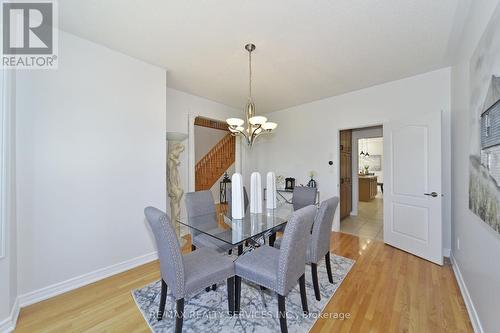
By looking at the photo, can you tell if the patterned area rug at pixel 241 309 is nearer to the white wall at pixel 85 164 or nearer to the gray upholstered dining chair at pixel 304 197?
the white wall at pixel 85 164

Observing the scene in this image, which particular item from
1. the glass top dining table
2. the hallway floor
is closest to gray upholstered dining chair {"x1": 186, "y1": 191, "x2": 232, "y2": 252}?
the glass top dining table

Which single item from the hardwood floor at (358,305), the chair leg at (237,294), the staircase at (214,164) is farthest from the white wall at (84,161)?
the staircase at (214,164)

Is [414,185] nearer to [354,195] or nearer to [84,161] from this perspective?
[354,195]

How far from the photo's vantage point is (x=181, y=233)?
3672 millimetres

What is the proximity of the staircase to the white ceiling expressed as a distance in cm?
327

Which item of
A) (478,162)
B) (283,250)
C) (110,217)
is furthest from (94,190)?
(478,162)

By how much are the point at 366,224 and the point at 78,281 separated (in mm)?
4908

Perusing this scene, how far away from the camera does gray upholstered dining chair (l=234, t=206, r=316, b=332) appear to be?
1.46 meters

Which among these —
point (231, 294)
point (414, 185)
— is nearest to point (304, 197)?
point (414, 185)

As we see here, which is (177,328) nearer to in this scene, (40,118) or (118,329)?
(118,329)

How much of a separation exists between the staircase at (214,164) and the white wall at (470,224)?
4615 millimetres

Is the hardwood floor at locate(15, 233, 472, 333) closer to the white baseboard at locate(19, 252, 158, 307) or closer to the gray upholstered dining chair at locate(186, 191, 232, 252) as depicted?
the white baseboard at locate(19, 252, 158, 307)

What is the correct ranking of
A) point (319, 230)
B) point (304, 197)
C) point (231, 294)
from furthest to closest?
1. point (304, 197)
2. point (319, 230)
3. point (231, 294)

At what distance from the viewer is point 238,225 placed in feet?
6.95
